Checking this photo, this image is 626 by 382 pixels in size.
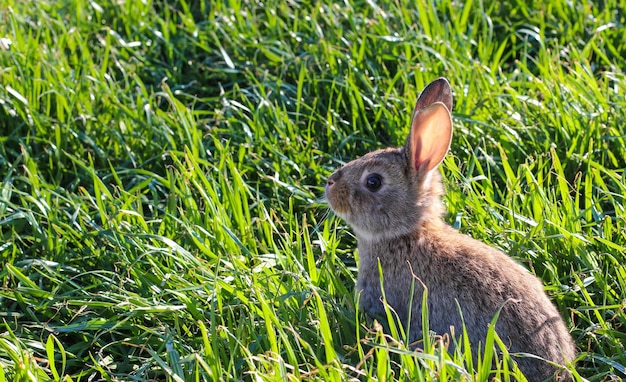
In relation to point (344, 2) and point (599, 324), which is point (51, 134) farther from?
point (599, 324)

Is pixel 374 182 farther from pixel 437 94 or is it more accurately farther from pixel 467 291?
pixel 467 291

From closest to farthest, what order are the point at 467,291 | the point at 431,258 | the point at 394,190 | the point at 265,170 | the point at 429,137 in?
the point at 467,291, the point at 431,258, the point at 429,137, the point at 394,190, the point at 265,170

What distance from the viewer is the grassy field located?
382cm

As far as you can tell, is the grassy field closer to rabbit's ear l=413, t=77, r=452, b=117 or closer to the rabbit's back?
the rabbit's back

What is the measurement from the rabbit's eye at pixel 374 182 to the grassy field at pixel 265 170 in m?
0.34

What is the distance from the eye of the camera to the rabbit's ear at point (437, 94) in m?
4.29

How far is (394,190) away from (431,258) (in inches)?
15.5

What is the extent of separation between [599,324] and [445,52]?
7.48ft

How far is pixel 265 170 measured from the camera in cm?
507

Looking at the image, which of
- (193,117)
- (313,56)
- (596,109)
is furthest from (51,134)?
(596,109)

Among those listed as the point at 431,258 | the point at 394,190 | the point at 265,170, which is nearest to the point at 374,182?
the point at 394,190

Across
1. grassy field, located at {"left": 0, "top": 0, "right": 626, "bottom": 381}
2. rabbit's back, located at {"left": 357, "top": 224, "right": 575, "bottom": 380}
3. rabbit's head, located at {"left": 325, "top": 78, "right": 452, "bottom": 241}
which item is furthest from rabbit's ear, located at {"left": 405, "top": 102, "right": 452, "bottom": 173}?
grassy field, located at {"left": 0, "top": 0, "right": 626, "bottom": 381}

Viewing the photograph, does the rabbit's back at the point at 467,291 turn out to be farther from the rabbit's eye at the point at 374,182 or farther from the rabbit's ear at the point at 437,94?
the rabbit's ear at the point at 437,94

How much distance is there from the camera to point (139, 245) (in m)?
4.25
